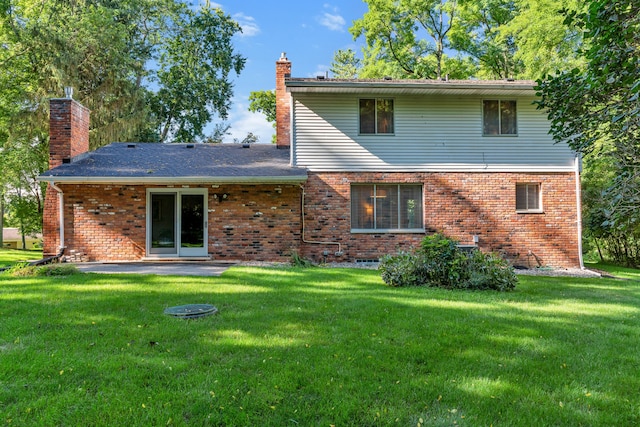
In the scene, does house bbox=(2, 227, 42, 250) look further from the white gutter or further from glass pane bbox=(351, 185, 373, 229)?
glass pane bbox=(351, 185, 373, 229)

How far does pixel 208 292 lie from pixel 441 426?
14.6 feet

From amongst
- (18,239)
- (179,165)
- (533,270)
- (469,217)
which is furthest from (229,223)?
(18,239)

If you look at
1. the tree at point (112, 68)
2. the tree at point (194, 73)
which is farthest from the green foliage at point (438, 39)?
the tree at point (112, 68)

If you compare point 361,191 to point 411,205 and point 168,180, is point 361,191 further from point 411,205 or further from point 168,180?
point 168,180

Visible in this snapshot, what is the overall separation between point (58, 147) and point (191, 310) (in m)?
8.86

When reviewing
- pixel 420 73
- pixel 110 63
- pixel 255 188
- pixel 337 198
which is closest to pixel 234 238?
pixel 255 188

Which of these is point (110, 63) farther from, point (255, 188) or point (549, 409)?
point (549, 409)

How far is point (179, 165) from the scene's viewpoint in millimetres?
11172

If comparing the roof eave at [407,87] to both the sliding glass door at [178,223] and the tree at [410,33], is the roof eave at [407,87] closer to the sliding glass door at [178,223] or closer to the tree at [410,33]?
the sliding glass door at [178,223]

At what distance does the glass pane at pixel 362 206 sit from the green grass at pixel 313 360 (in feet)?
17.0

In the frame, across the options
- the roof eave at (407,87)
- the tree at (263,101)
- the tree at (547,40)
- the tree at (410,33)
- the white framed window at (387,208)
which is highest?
the tree at (410,33)

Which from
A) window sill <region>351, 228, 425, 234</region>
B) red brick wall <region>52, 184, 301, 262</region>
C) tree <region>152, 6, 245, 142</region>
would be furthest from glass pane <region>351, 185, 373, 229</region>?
tree <region>152, 6, 245, 142</region>

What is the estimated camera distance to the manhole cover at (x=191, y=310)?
477cm

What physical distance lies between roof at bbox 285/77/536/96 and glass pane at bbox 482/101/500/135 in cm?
55
